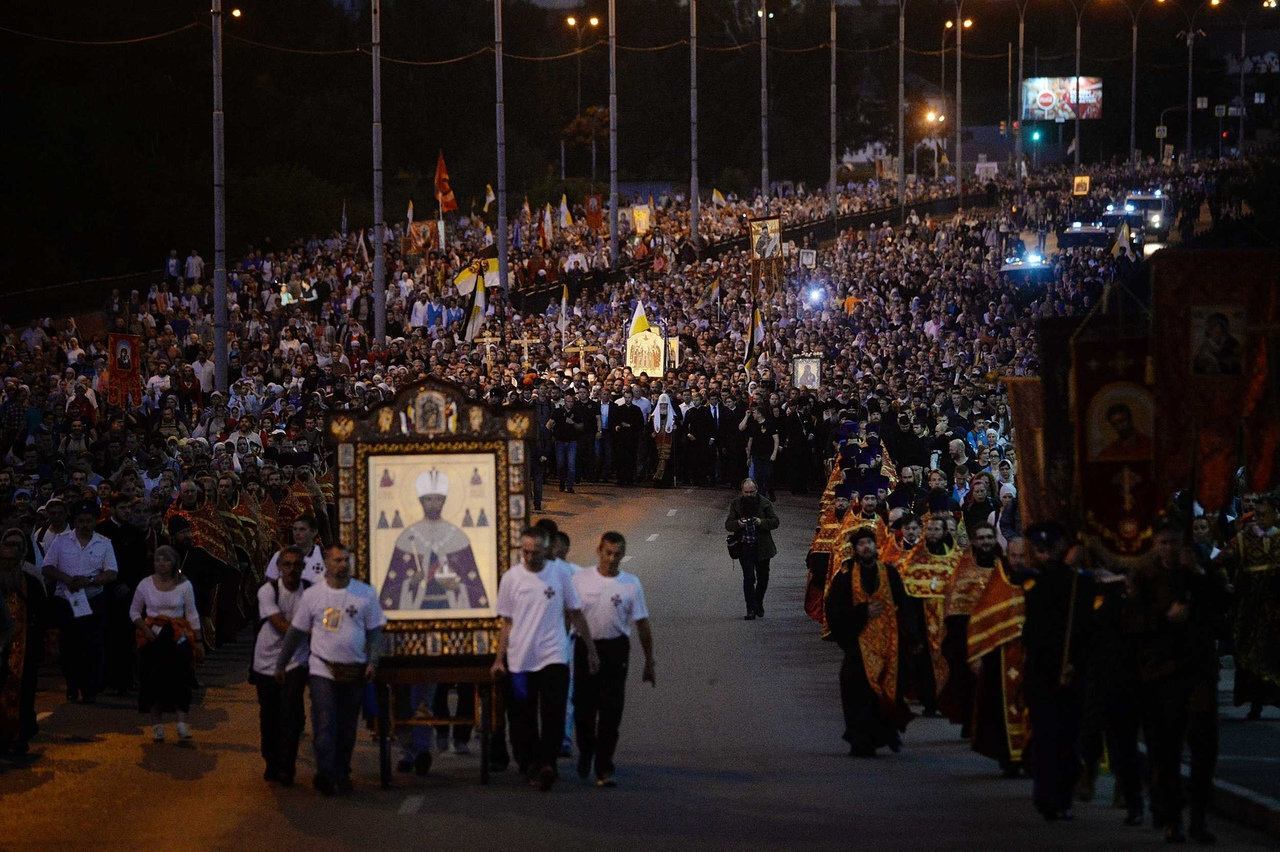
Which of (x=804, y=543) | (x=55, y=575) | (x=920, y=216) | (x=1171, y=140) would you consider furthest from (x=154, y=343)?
(x=1171, y=140)

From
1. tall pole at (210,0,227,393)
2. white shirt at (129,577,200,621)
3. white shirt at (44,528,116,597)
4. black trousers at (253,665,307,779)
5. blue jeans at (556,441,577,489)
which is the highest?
tall pole at (210,0,227,393)

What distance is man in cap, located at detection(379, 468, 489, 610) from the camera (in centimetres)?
1388

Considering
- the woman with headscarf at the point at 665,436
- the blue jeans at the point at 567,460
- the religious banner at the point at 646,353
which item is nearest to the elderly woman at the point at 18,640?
the blue jeans at the point at 567,460

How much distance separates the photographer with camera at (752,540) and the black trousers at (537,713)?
865 centimetres

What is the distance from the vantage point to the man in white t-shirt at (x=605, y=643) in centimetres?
1364

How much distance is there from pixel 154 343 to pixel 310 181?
109ft

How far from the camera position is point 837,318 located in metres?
45.8

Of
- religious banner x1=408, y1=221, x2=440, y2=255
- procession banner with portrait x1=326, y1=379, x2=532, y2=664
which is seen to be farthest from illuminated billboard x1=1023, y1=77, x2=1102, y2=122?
procession banner with portrait x1=326, y1=379, x2=532, y2=664

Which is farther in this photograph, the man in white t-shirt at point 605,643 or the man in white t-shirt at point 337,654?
the man in white t-shirt at point 605,643

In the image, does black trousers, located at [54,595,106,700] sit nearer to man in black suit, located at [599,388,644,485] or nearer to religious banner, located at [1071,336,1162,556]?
religious banner, located at [1071,336,1162,556]

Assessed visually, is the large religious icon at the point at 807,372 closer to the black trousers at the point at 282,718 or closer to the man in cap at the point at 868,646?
the man in cap at the point at 868,646

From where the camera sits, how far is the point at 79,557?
1744cm

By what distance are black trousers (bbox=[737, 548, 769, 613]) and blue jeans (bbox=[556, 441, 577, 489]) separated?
41.9 ft

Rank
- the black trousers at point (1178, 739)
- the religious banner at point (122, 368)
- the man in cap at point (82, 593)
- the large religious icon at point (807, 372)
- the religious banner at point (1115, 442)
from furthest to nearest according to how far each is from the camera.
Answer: the large religious icon at point (807, 372), the religious banner at point (122, 368), the man in cap at point (82, 593), the religious banner at point (1115, 442), the black trousers at point (1178, 739)
